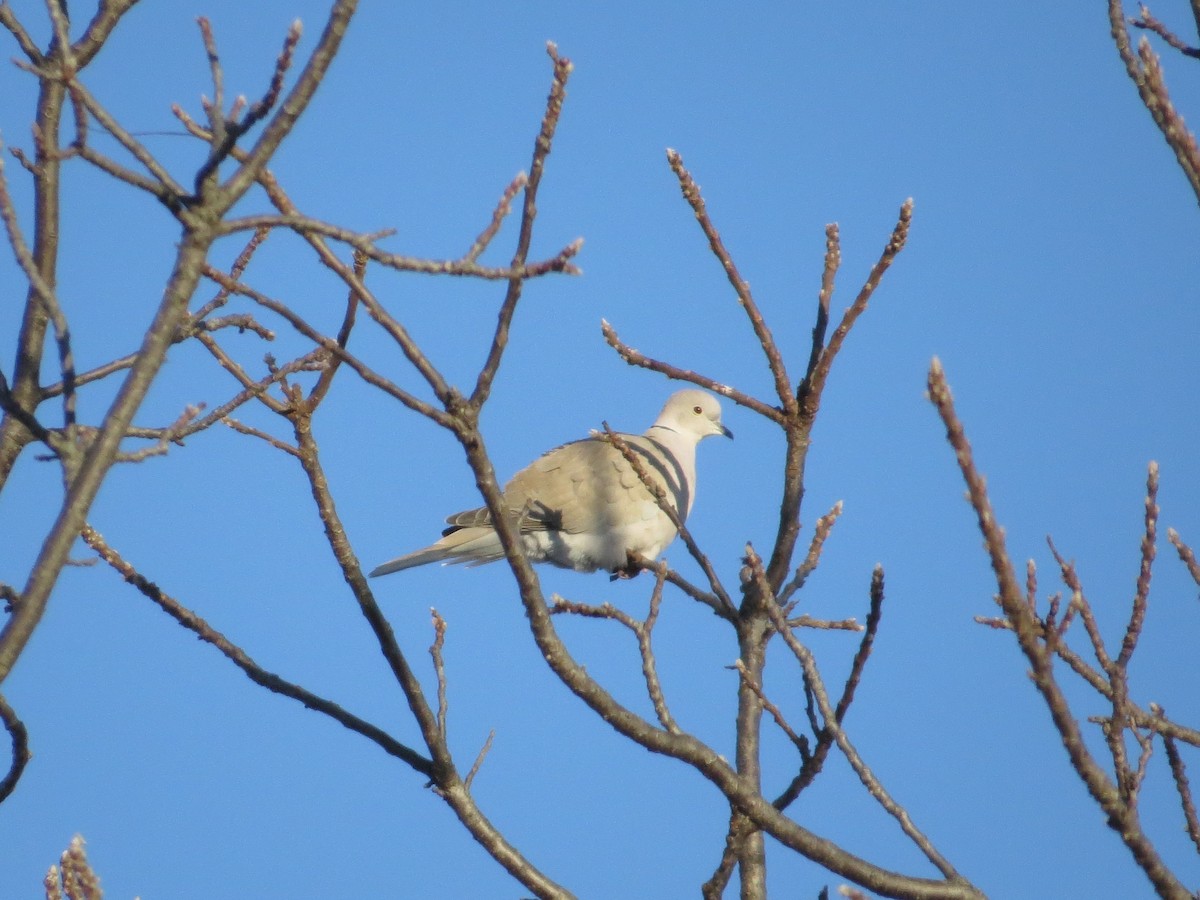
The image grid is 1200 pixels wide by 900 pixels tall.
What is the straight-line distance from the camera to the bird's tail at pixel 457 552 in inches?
281

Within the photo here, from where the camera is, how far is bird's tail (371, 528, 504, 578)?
7.12 m

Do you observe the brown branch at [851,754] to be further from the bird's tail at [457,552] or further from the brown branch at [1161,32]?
the bird's tail at [457,552]

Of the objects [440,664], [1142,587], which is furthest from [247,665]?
[1142,587]

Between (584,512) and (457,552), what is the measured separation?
2.45ft

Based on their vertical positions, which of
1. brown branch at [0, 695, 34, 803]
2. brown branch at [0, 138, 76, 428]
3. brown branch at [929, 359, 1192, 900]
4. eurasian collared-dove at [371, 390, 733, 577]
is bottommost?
brown branch at [929, 359, 1192, 900]

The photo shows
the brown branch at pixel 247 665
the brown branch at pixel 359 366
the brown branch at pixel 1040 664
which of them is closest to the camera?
the brown branch at pixel 1040 664

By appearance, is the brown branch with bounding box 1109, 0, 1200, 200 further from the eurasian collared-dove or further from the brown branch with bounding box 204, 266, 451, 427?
the eurasian collared-dove

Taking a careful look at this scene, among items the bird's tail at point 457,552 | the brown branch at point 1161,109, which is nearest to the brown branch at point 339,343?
the brown branch at point 1161,109

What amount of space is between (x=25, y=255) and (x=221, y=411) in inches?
54.3

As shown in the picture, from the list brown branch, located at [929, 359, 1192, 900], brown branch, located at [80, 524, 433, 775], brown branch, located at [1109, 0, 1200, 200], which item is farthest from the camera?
brown branch, located at [80, 524, 433, 775]

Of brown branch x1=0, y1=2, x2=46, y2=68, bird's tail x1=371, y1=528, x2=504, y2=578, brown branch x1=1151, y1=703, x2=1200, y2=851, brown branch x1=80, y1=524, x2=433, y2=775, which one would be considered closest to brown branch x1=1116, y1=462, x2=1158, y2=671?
brown branch x1=1151, y1=703, x2=1200, y2=851

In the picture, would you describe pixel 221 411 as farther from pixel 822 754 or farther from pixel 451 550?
pixel 451 550

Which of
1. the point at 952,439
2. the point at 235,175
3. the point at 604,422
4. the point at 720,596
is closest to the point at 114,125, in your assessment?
the point at 235,175

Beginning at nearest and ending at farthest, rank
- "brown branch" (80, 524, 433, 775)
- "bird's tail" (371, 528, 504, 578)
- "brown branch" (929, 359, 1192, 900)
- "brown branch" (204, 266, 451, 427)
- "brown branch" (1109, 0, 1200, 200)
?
"brown branch" (929, 359, 1192, 900)
"brown branch" (1109, 0, 1200, 200)
"brown branch" (204, 266, 451, 427)
"brown branch" (80, 524, 433, 775)
"bird's tail" (371, 528, 504, 578)
